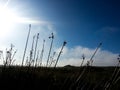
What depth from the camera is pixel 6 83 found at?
5.41 metres

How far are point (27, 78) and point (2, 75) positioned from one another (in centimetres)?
94

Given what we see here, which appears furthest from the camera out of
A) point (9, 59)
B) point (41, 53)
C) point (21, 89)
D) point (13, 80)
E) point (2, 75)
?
point (41, 53)

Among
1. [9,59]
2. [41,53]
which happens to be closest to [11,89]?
[9,59]

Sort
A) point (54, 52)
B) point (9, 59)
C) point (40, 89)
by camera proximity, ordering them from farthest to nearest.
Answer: point (54, 52) < point (9, 59) < point (40, 89)

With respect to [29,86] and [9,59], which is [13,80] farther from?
[9,59]

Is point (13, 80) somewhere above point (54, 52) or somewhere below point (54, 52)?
below

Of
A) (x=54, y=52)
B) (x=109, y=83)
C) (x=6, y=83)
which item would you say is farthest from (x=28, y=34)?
(x=109, y=83)

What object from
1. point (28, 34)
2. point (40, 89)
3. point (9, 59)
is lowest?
point (40, 89)

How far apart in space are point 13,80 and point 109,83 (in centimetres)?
328

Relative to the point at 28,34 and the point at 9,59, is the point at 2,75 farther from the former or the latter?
the point at 28,34

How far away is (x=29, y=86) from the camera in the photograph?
5148mm

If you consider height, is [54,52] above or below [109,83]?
above

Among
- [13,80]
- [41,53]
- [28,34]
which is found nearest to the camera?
[13,80]

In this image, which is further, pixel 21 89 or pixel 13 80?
pixel 13 80
